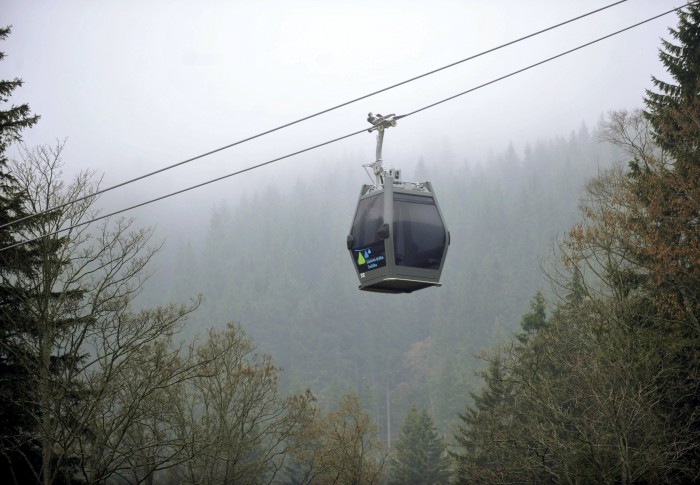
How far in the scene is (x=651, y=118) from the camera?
84.6 ft

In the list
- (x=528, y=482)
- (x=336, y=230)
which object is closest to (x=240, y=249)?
(x=336, y=230)

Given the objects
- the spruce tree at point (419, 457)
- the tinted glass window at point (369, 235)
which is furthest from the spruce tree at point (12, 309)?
the spruce tree at point (419, 457)

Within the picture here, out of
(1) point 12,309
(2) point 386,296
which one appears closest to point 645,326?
(1) point 12,309

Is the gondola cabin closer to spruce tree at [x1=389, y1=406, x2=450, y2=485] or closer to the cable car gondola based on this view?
the cable car gondola

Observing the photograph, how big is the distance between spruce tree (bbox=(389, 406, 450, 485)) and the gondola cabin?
145ft

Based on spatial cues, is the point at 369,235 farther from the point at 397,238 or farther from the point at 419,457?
the point at 419,457

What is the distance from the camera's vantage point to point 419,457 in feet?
196

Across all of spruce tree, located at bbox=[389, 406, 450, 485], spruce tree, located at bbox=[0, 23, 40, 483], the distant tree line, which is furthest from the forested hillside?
spruce tree, located at bbox=[0, 23, 40, 483]

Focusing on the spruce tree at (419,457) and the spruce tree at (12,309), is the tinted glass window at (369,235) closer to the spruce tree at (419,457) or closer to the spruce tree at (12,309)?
the spruce tree at (12,309)

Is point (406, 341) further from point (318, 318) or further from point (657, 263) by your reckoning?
point (657, 263)

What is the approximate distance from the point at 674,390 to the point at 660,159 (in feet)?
24.5

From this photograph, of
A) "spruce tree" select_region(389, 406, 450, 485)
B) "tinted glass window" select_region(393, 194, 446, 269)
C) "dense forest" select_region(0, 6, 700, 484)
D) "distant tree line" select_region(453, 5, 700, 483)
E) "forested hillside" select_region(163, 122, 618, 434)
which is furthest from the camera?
"forested hillside" select_region(163, 122, 618, 434)

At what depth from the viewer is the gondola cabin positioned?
14914 mm

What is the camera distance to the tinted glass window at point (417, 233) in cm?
1503
